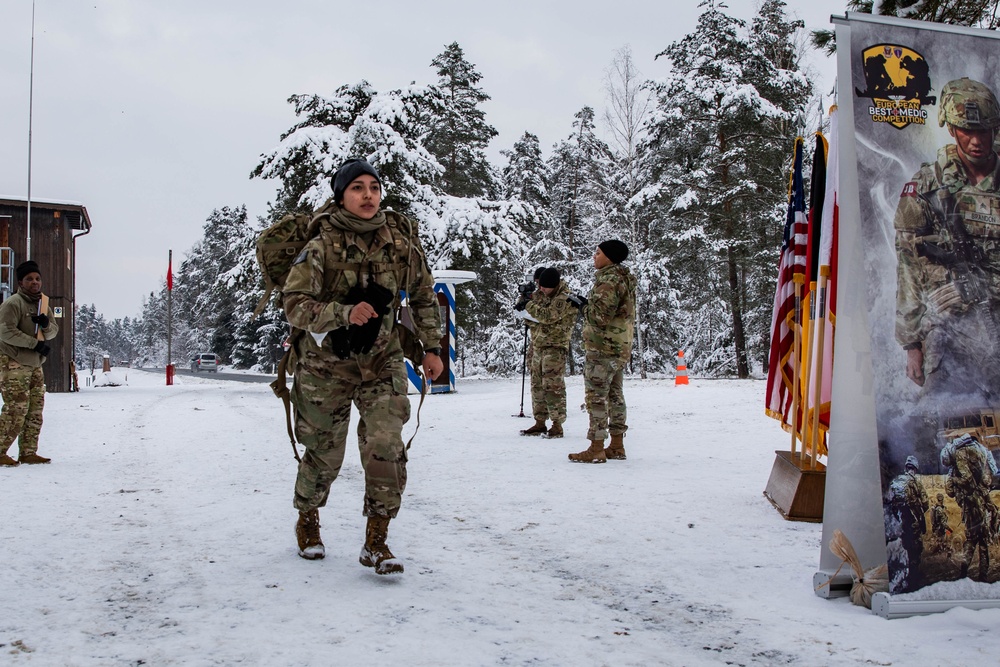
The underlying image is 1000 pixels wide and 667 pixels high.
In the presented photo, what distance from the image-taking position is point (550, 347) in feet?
30.9

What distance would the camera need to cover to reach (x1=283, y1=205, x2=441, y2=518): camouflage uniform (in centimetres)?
373

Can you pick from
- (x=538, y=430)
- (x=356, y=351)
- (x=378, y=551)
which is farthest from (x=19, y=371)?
(x=538, y=430)

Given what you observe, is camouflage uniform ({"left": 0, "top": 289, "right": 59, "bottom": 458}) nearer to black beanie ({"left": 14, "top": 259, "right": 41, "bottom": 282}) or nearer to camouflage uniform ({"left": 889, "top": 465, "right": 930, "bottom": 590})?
black beanie ({"left": 14, "top": 259, "right": 41, "bottom": 282})

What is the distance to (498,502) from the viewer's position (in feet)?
18.4

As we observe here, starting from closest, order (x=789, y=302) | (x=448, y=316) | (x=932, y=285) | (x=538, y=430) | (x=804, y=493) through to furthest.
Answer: (x=932, y=285) < (x=804, y=493) < (x=789, y=302) < (x=538, y=430) < (x=448, y=316)

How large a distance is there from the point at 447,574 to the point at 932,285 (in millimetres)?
2571

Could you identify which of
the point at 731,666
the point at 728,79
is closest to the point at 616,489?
the point at 731,666

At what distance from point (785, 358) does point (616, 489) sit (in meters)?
1.63

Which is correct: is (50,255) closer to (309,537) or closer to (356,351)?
(309,537)


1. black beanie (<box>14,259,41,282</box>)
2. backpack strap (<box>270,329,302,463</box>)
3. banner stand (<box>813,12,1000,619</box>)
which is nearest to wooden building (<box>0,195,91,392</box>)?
black beanie (<box>14,259,41,282</box>)

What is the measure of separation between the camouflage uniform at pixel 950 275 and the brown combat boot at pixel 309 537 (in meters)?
2.95

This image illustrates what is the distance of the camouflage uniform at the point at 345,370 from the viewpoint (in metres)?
3.73

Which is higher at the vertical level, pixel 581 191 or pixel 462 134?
pixel 462 134

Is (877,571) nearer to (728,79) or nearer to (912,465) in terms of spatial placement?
(912,465)
